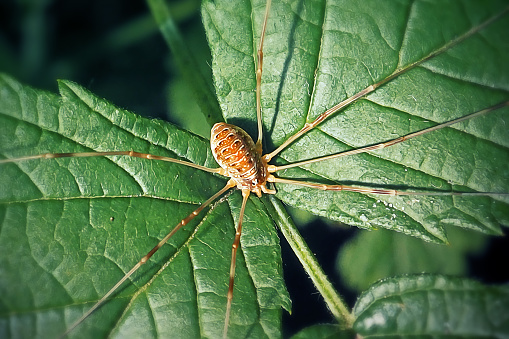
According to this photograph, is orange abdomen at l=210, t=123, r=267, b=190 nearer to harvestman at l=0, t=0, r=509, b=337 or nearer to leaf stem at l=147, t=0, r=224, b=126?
harvestman at l=0, t=0, r=509, b=337

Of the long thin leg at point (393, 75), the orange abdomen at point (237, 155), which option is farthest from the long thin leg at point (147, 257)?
the long thin leg at point (393, 75)

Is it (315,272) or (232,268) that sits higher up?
(232,268)

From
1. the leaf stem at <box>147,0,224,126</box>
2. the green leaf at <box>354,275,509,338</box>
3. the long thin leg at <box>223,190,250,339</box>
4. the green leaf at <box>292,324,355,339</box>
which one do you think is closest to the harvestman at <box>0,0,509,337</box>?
the long thin leg at <box>223,190,250,339</box>

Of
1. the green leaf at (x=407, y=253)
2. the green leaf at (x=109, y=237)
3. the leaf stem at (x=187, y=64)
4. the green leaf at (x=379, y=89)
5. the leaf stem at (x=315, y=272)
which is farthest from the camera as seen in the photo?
the green leaf at (x=407, y=253)

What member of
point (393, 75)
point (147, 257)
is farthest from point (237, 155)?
point (393, 75)

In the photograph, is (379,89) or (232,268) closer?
(232,268)

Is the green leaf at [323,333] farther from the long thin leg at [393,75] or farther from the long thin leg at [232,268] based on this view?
the long thin leg at [393,75]

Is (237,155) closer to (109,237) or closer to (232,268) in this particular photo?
(232,268)

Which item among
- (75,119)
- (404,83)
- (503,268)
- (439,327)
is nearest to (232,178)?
(75,119)
